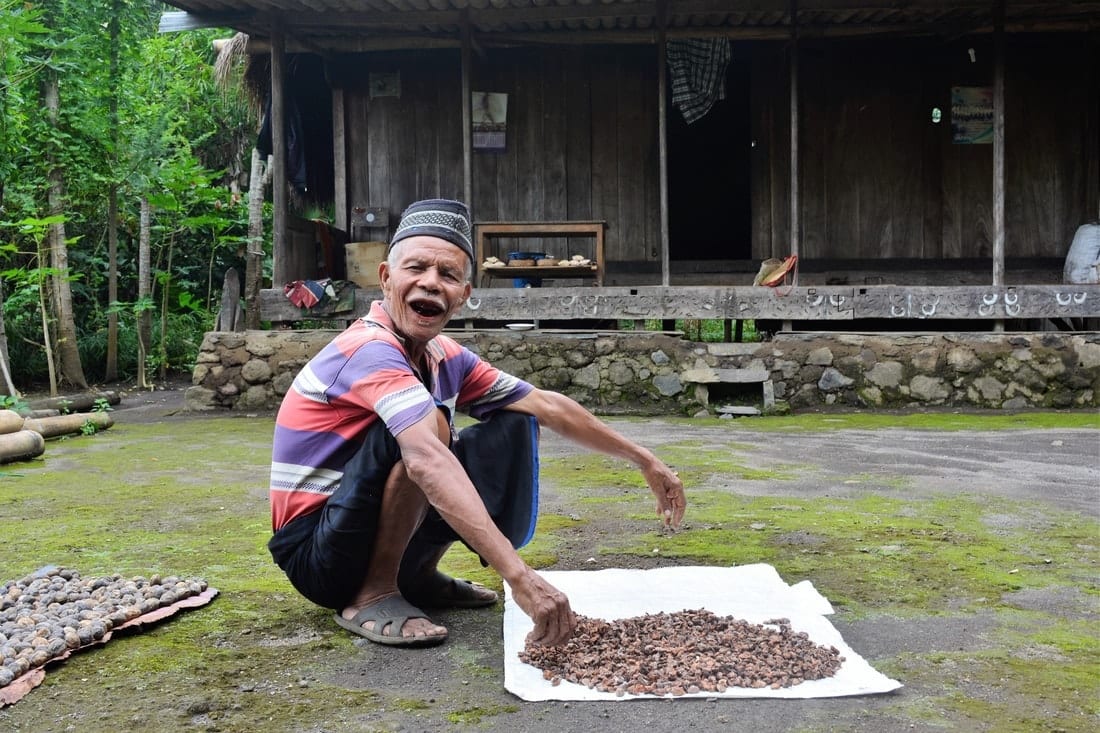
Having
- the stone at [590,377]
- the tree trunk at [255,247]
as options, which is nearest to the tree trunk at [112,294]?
the tree trunk at [255,247]

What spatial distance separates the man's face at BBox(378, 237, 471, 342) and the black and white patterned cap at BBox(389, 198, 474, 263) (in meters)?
0.02

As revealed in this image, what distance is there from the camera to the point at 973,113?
9.04m

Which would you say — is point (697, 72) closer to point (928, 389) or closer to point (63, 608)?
point (928, 389)

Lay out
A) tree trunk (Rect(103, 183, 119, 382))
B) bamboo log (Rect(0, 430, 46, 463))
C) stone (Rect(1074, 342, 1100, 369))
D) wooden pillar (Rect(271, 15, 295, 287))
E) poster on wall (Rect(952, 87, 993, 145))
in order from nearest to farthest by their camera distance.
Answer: bamboo log (Rect(0, 430, 46, 463)) → stone (Rect(1074, 342, 1100, 369)) → wooden pillar (Rect(271, 15, 295, 287)) → poster on wall (Rect(952, 87, 993, 145)) → tree trunk (Rect(103, 183, 119, 382))

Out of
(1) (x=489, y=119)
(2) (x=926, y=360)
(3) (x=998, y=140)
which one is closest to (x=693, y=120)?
(1) (x=489, y=119)

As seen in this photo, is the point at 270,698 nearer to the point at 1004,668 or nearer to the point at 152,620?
the point at 152,620

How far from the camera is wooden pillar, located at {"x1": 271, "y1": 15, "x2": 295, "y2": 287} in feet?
27.6

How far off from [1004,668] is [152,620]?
2231mm

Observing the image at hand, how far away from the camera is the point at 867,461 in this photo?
5.45 m

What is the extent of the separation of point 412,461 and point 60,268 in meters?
8.97

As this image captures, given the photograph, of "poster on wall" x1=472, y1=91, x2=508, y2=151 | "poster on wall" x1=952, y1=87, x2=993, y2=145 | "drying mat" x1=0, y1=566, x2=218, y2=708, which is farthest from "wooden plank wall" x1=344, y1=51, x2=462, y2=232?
"drying mat" x1=0, y1=566, x2=218, y2=708

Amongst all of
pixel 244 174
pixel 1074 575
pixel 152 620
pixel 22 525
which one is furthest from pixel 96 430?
pixel 244 174

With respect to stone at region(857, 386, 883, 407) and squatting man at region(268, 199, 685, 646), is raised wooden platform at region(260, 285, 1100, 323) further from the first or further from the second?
squatting man at region(268, 199, 685, 646)

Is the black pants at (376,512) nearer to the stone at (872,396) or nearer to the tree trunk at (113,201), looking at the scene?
the stone at (872,396)
